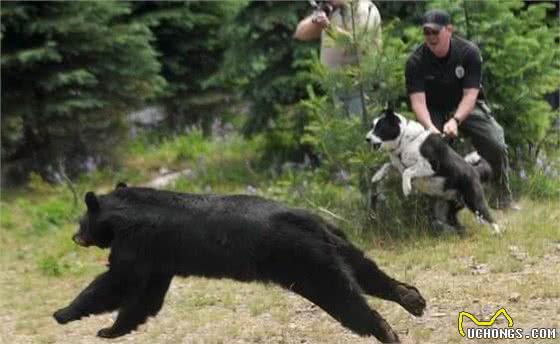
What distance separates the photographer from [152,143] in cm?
1405

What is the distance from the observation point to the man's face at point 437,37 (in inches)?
302

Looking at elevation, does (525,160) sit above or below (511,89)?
below

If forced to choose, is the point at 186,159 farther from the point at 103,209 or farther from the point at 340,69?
the point at 103,209

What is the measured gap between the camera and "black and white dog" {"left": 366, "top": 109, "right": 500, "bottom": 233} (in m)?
7.50

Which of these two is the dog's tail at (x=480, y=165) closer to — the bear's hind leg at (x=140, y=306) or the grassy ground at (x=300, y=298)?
the grassy ground at (x=300, y=298)

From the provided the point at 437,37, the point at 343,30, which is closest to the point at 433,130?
→ the point at 437,37

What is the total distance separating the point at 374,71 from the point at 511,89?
144cm

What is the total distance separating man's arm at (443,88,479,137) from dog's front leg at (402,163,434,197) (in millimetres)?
374

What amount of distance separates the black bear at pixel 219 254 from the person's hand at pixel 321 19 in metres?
2.82

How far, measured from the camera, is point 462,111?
7801mm

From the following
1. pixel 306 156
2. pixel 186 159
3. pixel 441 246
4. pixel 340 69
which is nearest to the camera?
pixel 441 246

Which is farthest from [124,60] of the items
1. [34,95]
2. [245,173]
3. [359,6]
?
[359,6]

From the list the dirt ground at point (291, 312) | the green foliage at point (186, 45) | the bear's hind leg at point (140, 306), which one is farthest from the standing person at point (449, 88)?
the green foliage at point (186, 45)
